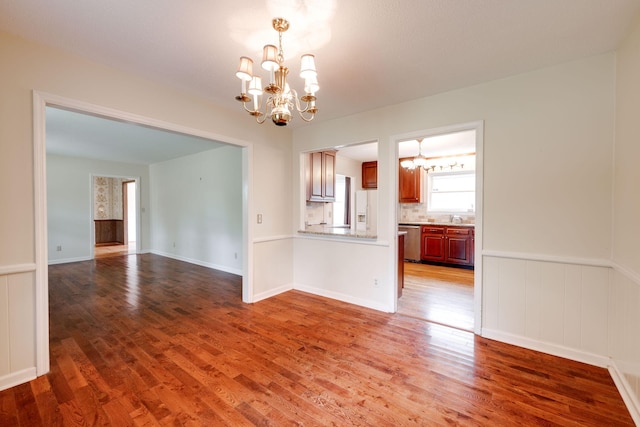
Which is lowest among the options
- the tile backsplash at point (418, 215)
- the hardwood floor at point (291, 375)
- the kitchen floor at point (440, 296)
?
the hardwood floor at point (291, 375)

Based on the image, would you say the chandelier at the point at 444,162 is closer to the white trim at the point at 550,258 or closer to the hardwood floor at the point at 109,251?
the white trim at the point at 550,258

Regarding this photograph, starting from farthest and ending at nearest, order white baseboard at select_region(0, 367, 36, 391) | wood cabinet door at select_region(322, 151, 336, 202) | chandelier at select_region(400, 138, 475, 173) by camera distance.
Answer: chandelier at select_region(400, 138, 475, 173)
wood cabinet door at select_region(322, 151, 336, 202)
white baseboard at select_region(0, 367, 36, 391)

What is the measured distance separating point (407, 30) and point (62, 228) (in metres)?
7.93

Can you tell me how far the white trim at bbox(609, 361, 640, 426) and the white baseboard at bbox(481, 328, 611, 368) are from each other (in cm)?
9

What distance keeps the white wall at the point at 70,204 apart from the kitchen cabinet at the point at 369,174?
637cm

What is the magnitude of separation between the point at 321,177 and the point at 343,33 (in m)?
2.97

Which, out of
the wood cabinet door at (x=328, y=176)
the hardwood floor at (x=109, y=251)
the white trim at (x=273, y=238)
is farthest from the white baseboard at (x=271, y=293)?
the hardwood floor at (x=109, y=251)

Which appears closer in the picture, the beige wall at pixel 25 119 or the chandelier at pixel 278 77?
the chandelier at pixel 278 77

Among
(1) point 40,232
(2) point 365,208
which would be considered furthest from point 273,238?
(2) point 365,208

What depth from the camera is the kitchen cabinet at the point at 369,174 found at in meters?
6.88

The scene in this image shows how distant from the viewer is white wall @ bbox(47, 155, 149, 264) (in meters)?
6.11

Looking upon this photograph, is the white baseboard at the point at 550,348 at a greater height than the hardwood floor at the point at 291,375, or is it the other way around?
the white baseboard at the point at 550,348

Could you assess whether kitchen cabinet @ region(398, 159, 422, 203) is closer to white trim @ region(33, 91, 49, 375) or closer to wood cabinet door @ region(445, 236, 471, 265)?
wood cabinet door @ region(445, 236, 471, 265)

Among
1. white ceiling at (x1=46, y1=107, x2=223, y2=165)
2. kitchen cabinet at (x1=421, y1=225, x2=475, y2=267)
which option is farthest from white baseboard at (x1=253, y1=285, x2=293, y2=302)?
kitchen cabinet at (x1=421, y1=225, x2=475, y2=267)
